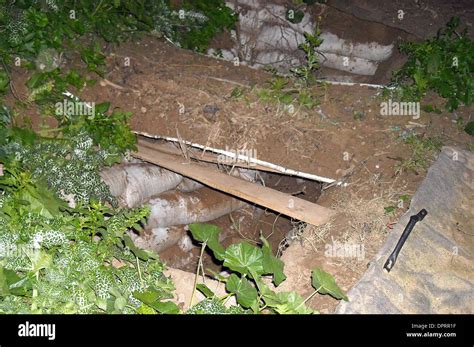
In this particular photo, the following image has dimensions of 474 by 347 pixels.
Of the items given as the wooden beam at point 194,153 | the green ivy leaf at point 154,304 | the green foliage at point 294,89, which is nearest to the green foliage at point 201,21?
the green foliage at point 294,89

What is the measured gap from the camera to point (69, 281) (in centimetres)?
271

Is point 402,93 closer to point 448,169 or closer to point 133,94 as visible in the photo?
point 448,169

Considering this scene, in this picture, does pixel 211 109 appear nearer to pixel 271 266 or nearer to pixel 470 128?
pixel 271 266

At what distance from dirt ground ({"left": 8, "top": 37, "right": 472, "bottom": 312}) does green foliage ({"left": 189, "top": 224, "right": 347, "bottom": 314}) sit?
0.87 metres

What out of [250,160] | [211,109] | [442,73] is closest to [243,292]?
[250,160]

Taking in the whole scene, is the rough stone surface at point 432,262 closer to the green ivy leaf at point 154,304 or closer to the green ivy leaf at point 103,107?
the green ivy leaf at point 154,304

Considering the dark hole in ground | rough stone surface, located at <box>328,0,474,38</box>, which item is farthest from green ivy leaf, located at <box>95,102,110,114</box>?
Answer: rough stone surface, located at <box>328,0,474,38</box>

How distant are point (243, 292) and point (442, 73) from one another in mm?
3549

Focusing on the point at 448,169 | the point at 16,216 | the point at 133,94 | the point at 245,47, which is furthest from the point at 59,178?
the point at 245,47

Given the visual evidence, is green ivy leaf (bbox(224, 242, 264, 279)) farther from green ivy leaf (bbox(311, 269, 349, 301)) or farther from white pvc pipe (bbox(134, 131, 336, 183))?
white pvc pipe (bbox(134, 131, 336, 183))

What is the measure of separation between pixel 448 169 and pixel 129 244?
9.78 feet

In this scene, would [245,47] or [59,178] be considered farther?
[245,47]

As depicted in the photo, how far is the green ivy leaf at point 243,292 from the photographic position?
2827 mm

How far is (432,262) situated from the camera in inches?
138
